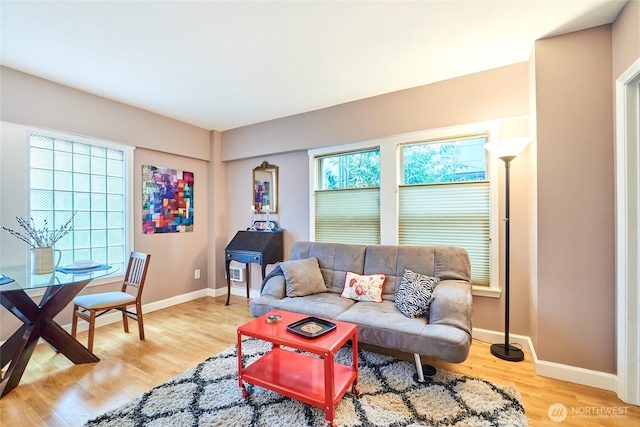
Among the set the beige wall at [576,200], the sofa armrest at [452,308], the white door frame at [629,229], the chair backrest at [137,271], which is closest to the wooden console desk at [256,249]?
the chair backrest at [137,271]

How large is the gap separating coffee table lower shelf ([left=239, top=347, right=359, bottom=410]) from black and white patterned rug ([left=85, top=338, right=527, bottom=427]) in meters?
0.13

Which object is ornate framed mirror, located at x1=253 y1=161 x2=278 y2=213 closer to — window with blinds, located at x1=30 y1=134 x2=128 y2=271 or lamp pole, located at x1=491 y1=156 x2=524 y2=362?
window with blinds, located at x1=30 y1=134 x2=128 y2=271

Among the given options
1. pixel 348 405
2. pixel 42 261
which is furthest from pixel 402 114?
pixel 42 261

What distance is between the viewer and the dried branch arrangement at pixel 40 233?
2492 mm

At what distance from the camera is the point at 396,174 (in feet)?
10.2

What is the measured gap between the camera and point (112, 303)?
253 cm

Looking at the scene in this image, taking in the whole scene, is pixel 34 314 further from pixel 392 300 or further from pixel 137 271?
pixel 392 300

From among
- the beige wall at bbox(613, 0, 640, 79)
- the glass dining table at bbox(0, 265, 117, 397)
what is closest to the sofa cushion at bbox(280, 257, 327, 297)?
the glass dining table at bbox(0, 265, 117, 397)

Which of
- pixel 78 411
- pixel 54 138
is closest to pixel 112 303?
pixel 78 411

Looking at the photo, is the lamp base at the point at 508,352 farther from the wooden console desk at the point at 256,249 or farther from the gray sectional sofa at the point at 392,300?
the wooden console desk at the point at 256,249

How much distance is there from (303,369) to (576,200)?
7.42 feet

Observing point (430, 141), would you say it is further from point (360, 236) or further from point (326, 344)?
A: point (326, 344)

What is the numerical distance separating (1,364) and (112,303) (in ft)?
2.47

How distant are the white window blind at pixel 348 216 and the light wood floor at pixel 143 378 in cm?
141
